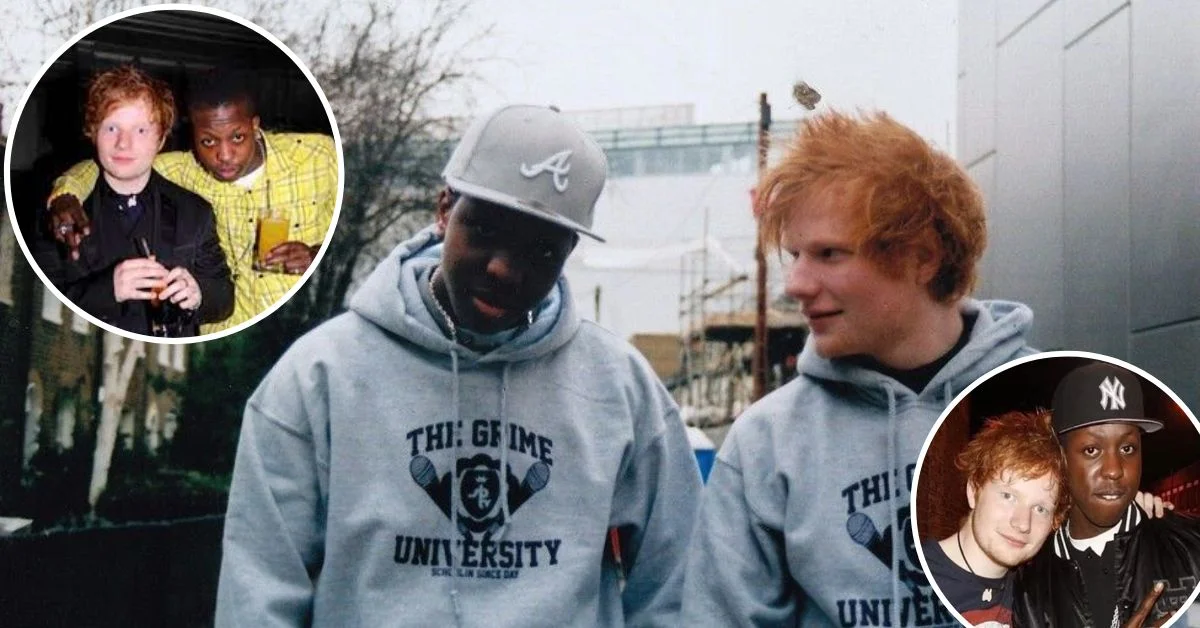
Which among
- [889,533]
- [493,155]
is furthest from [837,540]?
[493,155]

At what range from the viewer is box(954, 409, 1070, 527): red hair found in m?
2.59

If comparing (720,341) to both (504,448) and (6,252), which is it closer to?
(504,448)

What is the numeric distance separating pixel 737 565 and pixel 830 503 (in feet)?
0.66

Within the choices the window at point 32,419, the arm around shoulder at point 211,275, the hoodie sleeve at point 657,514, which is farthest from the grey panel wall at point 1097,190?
the window at point 32,419

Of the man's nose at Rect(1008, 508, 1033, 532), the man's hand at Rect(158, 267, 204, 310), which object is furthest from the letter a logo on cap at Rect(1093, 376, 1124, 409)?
the man's hand at Rect(158, 267, 204, 310)

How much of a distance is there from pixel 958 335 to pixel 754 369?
38 centimetres

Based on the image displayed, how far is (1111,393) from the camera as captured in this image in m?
2.57

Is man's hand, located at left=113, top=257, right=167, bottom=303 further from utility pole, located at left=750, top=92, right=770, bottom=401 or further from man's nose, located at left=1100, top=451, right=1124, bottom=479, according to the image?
man's nose, located at left=1100, top=451, right=1124, bottom=479

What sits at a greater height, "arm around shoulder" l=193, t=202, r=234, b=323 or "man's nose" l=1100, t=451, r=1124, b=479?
"arm around shoulder" l=193, t=202, r=234, b=323

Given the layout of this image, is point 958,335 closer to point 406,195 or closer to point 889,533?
point 889,533

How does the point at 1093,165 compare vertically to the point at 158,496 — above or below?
above

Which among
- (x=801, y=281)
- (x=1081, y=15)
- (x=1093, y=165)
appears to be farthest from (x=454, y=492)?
(x=1081, y=15)

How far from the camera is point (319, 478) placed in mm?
2660

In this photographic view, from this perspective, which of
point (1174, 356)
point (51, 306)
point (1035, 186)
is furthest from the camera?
point (51, 306)
